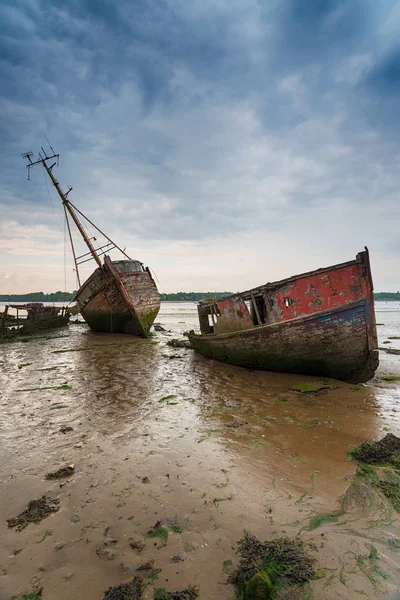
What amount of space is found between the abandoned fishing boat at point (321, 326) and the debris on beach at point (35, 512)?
7.23 meters

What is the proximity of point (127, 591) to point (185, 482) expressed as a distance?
1653 mm

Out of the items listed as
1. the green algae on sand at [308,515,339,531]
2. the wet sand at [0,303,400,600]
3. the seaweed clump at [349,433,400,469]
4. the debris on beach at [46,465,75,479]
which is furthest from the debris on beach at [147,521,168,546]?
the seaweed clump at [349,433,400,469]

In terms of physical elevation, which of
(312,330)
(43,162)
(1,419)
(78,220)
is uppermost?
(43,162)

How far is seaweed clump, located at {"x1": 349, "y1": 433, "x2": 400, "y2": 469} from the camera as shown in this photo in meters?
4.55

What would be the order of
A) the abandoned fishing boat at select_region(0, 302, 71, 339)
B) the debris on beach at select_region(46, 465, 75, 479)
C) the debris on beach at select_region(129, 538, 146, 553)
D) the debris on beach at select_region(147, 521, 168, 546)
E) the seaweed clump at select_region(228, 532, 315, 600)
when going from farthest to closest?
the abandoned fishing boat at select_region(0, 302, 71, 339) < the debris on beach at select_region(46, 465, 75, 479) < the debris on beach at select_region(147, 521, 168, 546) < the debris on beach at select_region(129, 538, 146, 553) < the seaweed clump at select_region(228, 532, 315, 600)

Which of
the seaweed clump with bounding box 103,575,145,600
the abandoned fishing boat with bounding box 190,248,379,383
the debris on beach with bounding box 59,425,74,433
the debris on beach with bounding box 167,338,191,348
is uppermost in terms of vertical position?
the abandoned fishing boat with bounding box 190,248,379,383

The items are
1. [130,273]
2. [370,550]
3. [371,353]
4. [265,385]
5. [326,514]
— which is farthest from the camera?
[130,273]

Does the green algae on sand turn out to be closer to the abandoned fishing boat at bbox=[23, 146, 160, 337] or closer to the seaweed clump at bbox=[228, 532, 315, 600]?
the seaweed clump at bbox=[228, 532, 315, 600]

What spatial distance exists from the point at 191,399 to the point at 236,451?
3160 millimetres

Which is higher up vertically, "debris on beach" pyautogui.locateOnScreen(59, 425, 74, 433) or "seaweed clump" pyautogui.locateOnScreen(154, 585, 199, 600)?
"debris on beach" pyautogui.locateOnScreen(59, 425, 74, 433)

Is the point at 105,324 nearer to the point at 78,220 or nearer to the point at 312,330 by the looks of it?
the point at 78,220

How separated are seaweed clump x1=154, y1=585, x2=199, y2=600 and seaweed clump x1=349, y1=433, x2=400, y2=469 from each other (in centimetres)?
326

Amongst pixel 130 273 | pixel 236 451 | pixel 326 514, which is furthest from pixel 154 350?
pixel 326 514

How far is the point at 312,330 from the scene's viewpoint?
893 centimetres
